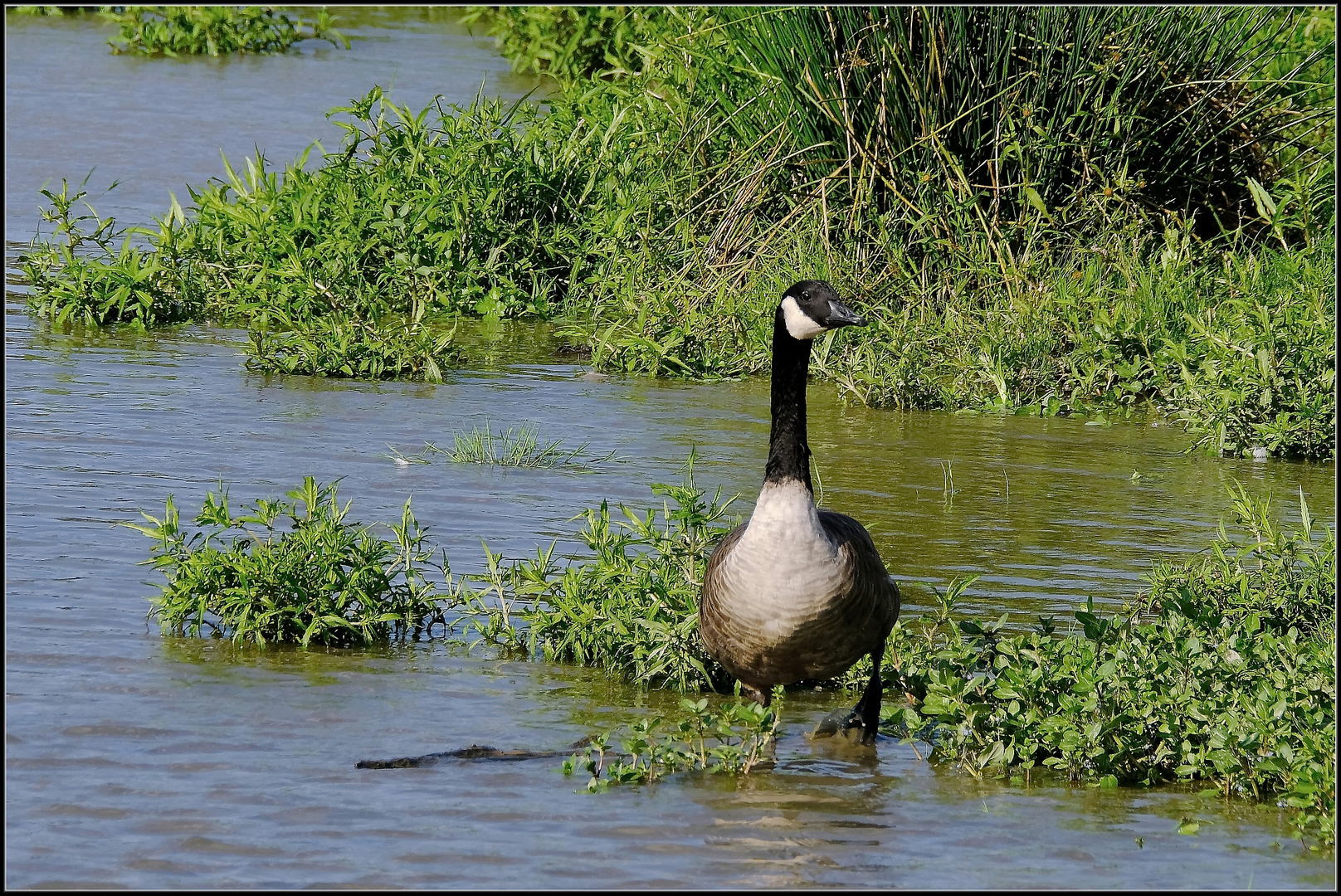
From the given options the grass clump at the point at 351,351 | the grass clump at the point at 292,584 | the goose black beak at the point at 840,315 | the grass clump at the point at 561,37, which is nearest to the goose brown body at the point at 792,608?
the goose black beak at the point at 840,315

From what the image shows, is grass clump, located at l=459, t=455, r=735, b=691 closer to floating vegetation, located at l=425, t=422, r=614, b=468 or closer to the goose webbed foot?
the goose webbed foot

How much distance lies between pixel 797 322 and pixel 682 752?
1.49m

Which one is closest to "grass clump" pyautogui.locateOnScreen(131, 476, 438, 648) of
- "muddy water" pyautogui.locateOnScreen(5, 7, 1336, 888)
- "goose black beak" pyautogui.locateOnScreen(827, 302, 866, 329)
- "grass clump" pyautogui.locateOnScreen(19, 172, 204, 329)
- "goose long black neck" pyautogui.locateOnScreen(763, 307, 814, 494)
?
"muddy water" pyautogui.locateOnScreen(5, 7, 1336, 888)

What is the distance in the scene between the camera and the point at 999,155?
378 inches

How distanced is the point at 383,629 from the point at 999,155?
5.33 m

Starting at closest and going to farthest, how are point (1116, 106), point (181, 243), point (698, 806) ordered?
1. point (698, 806)
2. point (1116, 106)
3. point (181, 243)

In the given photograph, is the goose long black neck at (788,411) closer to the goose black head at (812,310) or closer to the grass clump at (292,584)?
the goose black head at (812,310)

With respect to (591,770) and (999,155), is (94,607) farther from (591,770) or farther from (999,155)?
(999,155)

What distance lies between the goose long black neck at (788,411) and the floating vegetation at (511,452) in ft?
7.95

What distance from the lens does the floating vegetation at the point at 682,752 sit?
449 centimetres

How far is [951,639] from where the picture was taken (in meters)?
5.52

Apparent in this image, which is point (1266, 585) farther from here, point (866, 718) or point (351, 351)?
point (351, 351)

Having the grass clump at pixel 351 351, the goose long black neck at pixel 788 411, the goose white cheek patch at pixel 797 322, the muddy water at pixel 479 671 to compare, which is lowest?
the muddy water at pixel 479 671

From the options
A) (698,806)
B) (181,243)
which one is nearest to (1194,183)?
(181,243)
